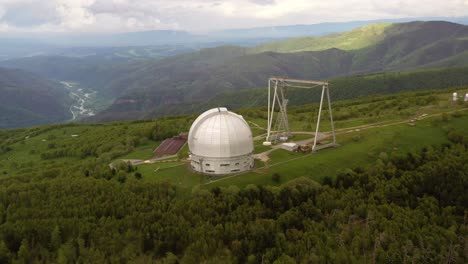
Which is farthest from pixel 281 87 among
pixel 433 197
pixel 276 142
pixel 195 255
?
pixel 195 255

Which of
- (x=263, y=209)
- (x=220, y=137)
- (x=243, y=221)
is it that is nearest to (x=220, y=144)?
(x=220, y=137)

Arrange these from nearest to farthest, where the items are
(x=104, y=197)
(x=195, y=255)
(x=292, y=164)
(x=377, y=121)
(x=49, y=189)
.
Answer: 1. (x=195, y=255)
2. (x=104, y=197)
3. (x=49, y=189)
4. (x=292, y=164)
5. (x=377, y=121)

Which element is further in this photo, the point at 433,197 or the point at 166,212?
the point at 433,197

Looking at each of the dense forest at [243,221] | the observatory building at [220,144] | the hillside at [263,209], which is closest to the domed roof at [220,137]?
the observatory building at [220,144]

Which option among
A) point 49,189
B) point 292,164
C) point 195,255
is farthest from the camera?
point 292,164

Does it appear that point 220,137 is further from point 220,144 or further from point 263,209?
point 263,209

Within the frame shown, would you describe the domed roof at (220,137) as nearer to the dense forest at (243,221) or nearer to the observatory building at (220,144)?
the observatory building at (220,144)

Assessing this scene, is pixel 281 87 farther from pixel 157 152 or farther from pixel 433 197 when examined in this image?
pixel 433 197

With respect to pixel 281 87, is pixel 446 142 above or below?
below
